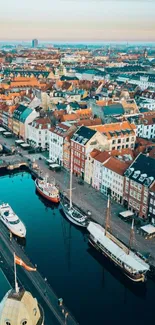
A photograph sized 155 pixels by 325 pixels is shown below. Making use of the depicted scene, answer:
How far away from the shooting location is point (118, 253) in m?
66.8

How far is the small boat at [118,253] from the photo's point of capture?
2484 inches

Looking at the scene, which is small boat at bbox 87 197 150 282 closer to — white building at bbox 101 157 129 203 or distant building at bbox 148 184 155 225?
distant building at bbox 148 184 155 225

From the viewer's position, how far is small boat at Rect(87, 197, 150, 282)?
6309 cm

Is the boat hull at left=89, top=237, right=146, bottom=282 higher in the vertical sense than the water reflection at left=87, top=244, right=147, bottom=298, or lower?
higher

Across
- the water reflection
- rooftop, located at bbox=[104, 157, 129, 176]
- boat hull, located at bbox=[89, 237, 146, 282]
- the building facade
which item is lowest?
the water reflection

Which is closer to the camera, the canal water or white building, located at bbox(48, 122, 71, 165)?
the canal water

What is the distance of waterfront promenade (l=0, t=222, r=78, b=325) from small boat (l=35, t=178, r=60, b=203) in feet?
62.4

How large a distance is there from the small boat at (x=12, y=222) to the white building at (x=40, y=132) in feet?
165

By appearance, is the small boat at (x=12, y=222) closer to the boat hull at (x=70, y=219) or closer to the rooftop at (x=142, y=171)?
the boat hull at (x=70, y=219)

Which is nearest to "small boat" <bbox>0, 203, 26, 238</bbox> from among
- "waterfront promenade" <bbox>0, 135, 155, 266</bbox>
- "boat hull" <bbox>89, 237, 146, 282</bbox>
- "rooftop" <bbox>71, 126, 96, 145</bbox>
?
"boat hull" <bbox>89, 237, 146, 282</bbox>

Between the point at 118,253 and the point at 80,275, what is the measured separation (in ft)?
25.6

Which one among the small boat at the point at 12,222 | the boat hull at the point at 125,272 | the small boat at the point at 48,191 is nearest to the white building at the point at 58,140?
the small boat at the point at 48,191

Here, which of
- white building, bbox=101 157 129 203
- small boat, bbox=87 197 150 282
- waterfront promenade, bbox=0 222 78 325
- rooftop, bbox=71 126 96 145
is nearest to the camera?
waterfront promenade, bbox=0 222 78 325

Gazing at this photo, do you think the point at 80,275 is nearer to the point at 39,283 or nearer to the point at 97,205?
the point at 39,283
